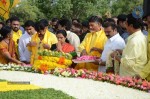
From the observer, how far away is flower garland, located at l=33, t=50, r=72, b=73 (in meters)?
8.07

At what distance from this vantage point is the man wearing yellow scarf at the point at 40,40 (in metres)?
8.87

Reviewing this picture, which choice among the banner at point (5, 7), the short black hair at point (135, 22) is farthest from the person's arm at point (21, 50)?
the banner at point (5, 7)

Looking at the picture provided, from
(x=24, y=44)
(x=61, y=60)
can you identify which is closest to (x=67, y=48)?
(x=61, y=60)

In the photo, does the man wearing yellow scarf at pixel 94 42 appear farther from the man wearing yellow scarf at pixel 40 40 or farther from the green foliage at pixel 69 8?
the green foliage at pixel 69 8

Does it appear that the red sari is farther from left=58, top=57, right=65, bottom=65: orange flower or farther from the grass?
the grass

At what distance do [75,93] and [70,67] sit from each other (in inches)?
96.8

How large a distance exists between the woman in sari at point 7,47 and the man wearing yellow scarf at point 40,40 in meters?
0.46

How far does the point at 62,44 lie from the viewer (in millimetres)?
8758

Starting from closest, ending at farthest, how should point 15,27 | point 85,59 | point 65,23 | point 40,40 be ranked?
point 85,59, point 40,40, point 65,23, point 15,27

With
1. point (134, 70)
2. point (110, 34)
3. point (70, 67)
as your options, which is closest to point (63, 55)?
point (70, 67)

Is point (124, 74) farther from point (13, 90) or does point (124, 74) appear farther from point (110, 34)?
point (13, 90)

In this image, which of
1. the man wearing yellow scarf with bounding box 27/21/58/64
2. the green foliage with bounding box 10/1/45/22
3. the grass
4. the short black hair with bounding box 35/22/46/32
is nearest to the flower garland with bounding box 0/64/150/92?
the man wearing yellow scarf with bounding box 27/21/58/64

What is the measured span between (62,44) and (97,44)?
0.86m

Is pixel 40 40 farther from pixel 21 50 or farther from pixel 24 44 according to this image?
pixel 21 50
